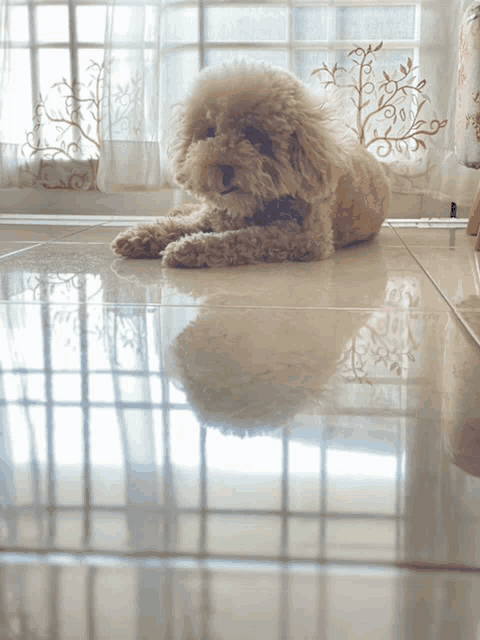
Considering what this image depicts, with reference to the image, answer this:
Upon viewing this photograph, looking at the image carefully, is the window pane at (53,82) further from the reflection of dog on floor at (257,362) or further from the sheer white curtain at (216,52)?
the reflection of dog on floor at (257,362)

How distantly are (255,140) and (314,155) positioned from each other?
0.14 metres

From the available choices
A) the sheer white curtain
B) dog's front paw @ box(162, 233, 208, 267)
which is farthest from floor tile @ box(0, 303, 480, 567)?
the sheer white curtain

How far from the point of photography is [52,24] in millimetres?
2562

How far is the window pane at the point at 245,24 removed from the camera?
8.02 feet

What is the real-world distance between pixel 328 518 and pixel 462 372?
15.3 inches

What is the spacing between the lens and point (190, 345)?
2.96 feet

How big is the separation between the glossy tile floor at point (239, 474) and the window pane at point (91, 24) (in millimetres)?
1814

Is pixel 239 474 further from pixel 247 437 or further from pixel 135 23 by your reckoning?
pixel 135 23

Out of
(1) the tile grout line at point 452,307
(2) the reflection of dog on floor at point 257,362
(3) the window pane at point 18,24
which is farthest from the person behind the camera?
(3) the window pane at point 18,24

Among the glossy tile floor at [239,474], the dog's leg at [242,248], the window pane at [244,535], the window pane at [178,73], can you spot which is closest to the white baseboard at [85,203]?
the window pane at [178,73]

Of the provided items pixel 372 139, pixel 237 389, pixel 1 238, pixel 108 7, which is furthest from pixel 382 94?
pixel 237 389

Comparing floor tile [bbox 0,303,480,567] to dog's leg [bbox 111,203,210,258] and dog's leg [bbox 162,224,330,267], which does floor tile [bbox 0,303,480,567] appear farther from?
dog's leg [bbox 111,203,210,258]

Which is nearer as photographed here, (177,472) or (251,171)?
(177,472)

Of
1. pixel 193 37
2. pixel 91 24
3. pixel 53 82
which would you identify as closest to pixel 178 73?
pixel 193 37
